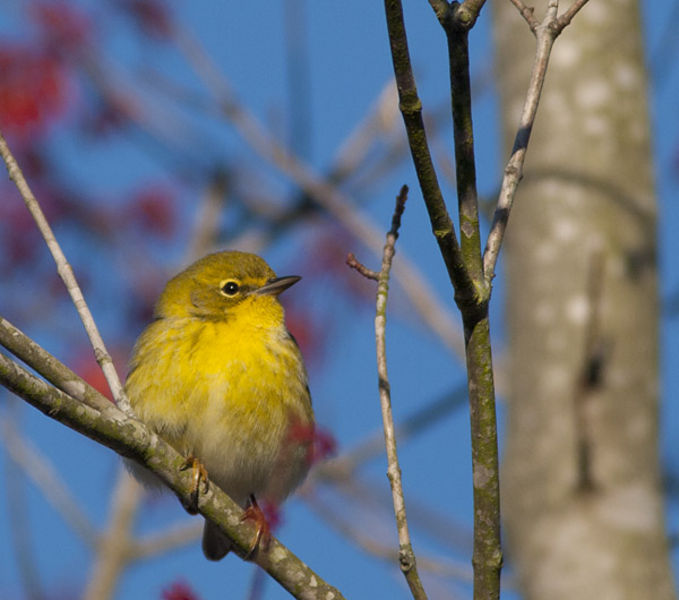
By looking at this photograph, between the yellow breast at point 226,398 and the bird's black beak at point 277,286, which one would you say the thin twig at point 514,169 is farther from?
the bird's black beak at point 277,286

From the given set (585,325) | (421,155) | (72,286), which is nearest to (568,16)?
(421,155)

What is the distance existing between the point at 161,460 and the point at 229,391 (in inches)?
65.0

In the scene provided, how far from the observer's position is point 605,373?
541 cm

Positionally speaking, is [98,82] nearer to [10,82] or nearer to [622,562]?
[10,82]

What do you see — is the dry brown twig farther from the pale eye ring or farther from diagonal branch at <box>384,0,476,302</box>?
the pale eye ring

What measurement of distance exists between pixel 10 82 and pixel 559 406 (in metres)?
5.45

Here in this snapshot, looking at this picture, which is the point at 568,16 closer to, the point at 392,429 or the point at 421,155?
the point at 421,155

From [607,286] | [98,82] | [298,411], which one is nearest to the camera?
[298,411]

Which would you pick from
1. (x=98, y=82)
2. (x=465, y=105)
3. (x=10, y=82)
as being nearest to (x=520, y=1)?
(x=465, y=105)

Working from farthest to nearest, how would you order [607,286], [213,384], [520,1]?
[607,286], [213,384], [520,1]

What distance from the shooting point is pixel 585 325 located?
5.49 metres

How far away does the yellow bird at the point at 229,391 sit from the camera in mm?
4867

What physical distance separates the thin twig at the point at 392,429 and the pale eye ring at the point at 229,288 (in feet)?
7.80

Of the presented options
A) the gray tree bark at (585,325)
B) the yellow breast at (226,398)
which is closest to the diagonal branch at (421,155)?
the yellow breast at (226,398)
